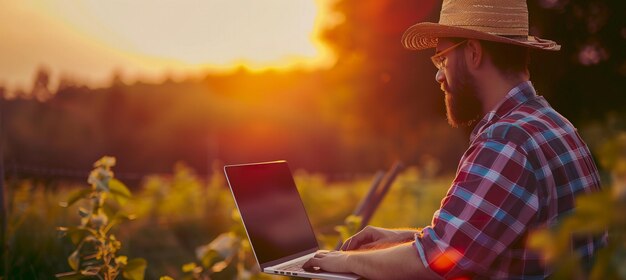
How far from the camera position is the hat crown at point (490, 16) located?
244cm

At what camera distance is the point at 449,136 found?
1898 centimetres

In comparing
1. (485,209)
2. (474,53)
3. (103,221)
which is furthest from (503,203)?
(103,221)

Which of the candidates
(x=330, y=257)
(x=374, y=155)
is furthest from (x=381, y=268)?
(x=374, y=155)

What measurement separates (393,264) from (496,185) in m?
0.40

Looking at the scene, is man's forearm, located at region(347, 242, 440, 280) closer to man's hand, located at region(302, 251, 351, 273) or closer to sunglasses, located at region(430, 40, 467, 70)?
man's hand, located at region(302, 251, 351, 273)

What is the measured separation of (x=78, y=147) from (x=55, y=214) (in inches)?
507

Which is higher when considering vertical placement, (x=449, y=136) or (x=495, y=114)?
(x=495, y=114)

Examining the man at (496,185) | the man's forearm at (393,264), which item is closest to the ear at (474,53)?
the man at (496,185)

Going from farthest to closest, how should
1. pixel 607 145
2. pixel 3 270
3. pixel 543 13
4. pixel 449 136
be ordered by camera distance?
pixel 449 136 < pixel 543 13 < pixel 3 270 < pixel 607 145

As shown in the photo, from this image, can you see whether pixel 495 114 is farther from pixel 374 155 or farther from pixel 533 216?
pixel 374 155

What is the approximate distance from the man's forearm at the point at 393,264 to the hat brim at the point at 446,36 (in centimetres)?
76

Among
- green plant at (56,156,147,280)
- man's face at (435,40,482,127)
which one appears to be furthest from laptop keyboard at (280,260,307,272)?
man's face at (435,40,482,127)

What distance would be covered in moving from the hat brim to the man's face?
0.19 feet

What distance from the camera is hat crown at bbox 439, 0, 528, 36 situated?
244cm
